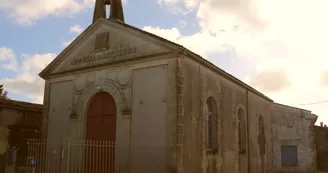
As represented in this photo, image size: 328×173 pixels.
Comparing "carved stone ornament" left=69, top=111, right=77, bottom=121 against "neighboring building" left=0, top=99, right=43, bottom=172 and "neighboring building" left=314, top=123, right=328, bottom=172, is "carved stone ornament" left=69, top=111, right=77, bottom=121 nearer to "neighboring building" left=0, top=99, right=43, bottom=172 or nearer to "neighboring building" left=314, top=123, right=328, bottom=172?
"neighboring building" left=0, top=99, right=43, bottom=172

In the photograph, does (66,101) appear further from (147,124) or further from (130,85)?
(147,124)

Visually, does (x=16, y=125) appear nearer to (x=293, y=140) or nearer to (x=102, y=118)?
(x=102, y=118)

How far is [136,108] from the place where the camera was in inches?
505

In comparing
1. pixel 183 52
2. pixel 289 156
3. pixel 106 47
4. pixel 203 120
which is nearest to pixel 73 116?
pixel 106 47

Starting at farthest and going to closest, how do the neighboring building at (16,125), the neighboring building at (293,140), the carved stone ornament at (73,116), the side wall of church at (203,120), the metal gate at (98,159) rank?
1. the neighboring building at (293,140)
2. the neighboring building at (16,125)
3. the carved stone ornament at (73,116)
4. the side wall of church at (203,120)
5. the metal gate at (98,159)

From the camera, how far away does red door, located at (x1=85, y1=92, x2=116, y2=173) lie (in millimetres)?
13109

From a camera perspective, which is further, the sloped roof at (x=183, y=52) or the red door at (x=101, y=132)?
the red door at (x=101, y=132)

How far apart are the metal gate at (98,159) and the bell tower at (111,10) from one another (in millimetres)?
6067

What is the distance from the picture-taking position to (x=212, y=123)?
49.2 feet

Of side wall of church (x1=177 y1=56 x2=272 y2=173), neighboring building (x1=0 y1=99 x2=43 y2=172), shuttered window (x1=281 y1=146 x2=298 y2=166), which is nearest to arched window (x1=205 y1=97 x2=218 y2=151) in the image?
side wall of church (x1=177 y1=56 x2=272 y2=173)

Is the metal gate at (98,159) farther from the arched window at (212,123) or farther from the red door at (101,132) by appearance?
the arched window at (212,123)

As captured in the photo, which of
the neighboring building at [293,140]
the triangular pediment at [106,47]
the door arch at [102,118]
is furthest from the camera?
the neighboring building at [293,140]

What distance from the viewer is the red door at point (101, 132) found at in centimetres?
1311

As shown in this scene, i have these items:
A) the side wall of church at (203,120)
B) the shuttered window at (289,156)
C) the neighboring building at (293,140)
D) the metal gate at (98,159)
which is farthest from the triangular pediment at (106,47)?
the shuttered window at (289,156)
